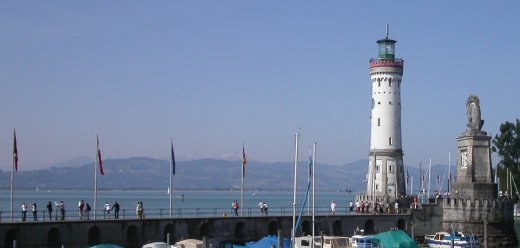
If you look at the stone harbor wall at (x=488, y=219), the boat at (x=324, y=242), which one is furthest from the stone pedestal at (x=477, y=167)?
the boat at (x=324, y=242)

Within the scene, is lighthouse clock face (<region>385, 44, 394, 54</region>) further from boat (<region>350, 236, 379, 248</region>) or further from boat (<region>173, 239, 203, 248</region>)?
boat (<region>173, 239, 203, 248</region>)

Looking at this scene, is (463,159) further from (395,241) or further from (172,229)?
(172,229)

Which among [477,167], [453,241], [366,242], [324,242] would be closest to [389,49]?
[477,167]

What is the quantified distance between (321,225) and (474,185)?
1277cm

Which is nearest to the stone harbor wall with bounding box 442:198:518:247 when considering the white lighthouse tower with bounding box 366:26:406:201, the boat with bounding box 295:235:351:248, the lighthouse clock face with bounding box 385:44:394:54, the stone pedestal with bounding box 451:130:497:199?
the stone pedestal with bounding box 451:130:497:199

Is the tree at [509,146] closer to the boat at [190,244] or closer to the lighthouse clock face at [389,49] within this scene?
the lighthouse clock face at [389,49]

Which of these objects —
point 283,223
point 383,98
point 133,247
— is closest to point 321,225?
point 283,223

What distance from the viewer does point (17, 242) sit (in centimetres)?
4878

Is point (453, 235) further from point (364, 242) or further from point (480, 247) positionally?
point (364, 242)

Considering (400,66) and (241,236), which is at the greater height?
(400,66)

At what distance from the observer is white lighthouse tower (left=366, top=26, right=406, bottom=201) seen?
275 ft

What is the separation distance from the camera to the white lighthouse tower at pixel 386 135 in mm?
83812

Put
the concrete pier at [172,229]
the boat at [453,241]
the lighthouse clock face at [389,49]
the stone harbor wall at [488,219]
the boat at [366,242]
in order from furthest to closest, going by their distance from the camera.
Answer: the lighthouse clock face at [389,49], the stone harbor wall at [488,219], the boat at [453,241], the boat at [366,242], the concrete pier at [172,229]

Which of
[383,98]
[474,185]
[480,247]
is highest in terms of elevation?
[383,98]
